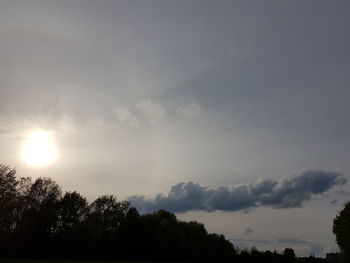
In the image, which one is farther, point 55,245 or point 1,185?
point 55,245

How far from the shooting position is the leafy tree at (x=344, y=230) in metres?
100

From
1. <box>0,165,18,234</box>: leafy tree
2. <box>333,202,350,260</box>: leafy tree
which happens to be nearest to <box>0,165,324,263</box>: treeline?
<box>0,165,18,234</box>: leafy tree

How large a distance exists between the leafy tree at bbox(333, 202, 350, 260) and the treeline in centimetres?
2437

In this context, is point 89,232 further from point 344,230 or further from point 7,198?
point 344,230

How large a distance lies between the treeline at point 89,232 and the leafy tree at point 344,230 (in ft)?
80.0

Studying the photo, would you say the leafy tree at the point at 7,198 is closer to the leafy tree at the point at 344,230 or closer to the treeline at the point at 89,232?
the treeline at the point at 89,232

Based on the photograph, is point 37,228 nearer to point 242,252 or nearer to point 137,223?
point 137,223

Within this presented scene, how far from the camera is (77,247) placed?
347 ft

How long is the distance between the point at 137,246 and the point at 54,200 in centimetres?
2633

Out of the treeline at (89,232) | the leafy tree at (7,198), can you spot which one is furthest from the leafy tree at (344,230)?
the leafy tree at (7,198)

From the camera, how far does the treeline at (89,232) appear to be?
96.8 metres

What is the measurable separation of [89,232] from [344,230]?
6430 centimetres

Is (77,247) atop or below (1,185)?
below

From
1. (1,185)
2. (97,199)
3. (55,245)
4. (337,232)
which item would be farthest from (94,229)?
(337,232)
